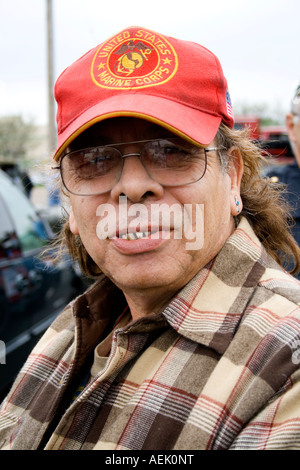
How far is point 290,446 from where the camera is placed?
39.8 inches

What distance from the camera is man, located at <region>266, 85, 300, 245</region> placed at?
2.78 meters

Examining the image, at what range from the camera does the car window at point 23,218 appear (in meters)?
3.93

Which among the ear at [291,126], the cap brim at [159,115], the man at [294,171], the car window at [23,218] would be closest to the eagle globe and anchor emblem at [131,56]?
the cap brim at [159,115]

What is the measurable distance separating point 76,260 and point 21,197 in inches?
88.5

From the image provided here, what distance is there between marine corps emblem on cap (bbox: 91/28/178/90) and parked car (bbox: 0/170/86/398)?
1801mm

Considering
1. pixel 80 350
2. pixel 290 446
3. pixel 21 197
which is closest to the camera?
pixel 290 446

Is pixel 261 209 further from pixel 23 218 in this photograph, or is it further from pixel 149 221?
pixel 23 218

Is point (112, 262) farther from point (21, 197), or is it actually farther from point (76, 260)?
point (21, 197)

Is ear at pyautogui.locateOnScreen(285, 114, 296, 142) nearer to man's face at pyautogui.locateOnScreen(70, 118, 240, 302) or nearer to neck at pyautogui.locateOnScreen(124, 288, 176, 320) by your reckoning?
man's face at pyautogui.locateOnScreen(70, 118, 240, 302)

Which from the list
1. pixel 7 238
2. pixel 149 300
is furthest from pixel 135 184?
pixel 7 238

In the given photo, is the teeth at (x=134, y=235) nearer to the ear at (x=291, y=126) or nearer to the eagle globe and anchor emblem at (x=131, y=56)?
the eagle globe and anchor emblem at (x=131, y=56)

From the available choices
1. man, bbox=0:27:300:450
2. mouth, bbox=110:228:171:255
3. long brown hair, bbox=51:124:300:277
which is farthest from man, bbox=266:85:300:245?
mouth, bbox=110:228:171:255

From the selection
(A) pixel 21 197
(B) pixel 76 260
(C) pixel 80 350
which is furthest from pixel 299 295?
(A) pixel 21 197
